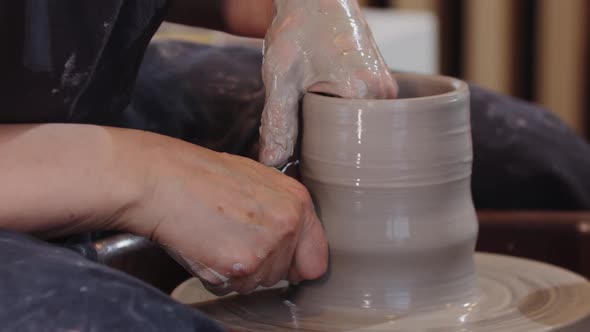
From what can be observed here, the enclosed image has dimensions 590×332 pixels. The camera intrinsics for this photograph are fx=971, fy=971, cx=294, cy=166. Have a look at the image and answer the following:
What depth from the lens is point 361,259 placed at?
75 cm

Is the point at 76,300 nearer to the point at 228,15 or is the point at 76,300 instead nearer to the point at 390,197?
the point at 390,197

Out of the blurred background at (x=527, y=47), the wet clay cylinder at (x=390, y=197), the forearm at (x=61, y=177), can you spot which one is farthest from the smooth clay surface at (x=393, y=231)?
the blurred background at (x=527, y=47)

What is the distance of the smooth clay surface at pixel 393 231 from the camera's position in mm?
723

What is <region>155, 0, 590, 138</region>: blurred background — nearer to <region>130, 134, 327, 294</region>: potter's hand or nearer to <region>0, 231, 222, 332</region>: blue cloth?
<region>130, 134, 327, 294</region>: potter's hand

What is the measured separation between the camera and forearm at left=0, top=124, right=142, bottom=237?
2.08 ft

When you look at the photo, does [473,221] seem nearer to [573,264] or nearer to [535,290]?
[535,290]

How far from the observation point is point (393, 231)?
74 centimetres

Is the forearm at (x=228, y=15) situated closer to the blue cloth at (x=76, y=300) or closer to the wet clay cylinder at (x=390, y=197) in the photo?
the wet clay cylinder at (x=390, y=197)

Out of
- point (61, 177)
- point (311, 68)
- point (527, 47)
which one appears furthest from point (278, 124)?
point (527, 47)

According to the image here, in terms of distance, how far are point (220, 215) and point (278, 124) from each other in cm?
11

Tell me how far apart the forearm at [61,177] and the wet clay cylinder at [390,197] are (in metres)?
0.16

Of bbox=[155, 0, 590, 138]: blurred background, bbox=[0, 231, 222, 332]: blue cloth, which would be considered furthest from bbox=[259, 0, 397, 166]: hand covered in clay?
bbox=[155, 0, 590, 138]: blurred background

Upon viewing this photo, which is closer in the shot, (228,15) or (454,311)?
(454,311)

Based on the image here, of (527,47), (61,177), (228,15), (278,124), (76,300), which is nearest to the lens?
(76,300)
